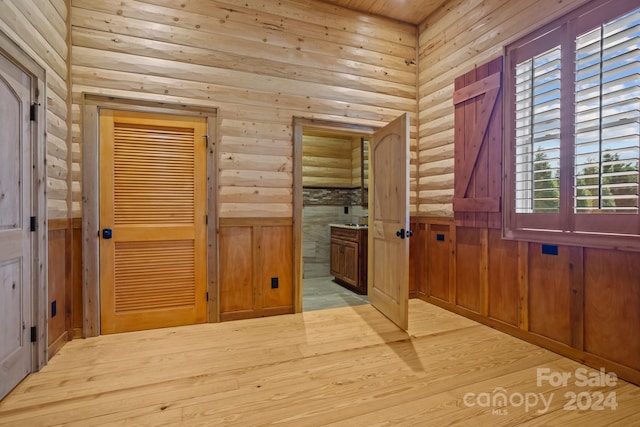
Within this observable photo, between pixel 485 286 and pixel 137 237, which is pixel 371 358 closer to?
pixel 485 286

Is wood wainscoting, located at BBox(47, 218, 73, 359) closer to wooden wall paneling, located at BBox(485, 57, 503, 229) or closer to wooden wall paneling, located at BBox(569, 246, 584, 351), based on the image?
wooden wall paneling, located at BBox(485, 57, 503, 229)

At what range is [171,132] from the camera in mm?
3068

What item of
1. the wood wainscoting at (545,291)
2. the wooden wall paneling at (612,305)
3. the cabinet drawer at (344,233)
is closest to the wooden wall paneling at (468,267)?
the wood wainscoting at (545,291)

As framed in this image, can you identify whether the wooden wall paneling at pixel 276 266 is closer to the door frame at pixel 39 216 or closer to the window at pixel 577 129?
the door frame at pixel 39 216

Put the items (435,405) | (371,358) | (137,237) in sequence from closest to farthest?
(435,405) → (371,358) → (137,237)

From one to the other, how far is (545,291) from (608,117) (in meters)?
1.43

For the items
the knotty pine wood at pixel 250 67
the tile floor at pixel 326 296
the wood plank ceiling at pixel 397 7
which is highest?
the wood plank ceiling at pixel 397 7

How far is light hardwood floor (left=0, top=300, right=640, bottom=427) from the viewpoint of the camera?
1.73 metres

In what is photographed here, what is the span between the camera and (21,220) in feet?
6.83


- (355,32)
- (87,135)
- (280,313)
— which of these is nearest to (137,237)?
(87,135)

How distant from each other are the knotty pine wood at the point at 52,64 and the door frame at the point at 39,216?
91mm

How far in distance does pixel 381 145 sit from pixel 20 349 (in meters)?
3.57

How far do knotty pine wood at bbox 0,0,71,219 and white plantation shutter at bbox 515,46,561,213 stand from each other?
3890mm

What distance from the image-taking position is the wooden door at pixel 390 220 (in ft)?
9.75
